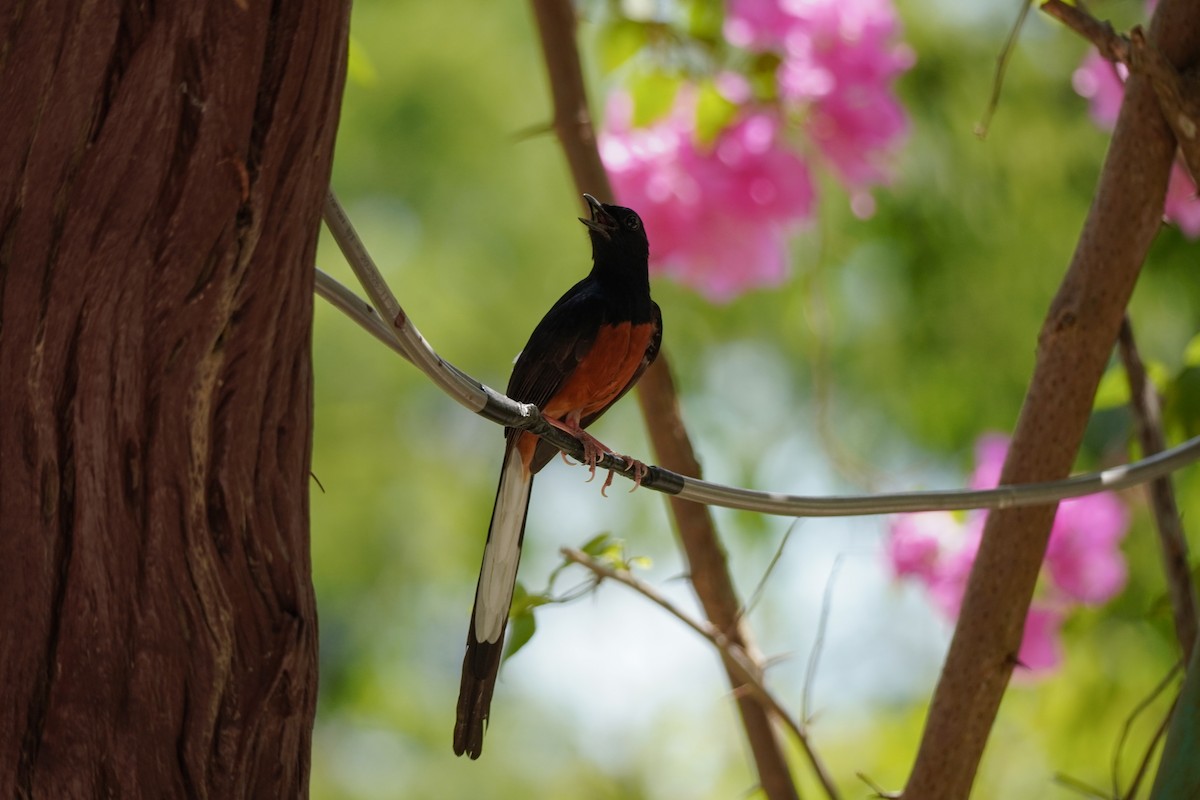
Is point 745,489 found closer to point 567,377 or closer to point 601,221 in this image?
point 567,377

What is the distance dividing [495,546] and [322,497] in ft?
15.0

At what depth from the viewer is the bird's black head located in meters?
2.75

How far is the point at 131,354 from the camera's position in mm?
1490

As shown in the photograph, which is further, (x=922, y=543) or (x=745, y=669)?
(x=922, y=543)

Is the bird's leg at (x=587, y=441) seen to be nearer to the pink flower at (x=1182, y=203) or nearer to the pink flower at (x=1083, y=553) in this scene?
the pink flower at (x=1083, y=553)

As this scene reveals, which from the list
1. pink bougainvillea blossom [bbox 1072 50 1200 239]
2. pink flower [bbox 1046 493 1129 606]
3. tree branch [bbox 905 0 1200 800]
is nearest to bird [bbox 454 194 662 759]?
tree branch [bbox 905 0 1200 800]

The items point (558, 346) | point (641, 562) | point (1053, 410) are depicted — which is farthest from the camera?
point (558, 346)

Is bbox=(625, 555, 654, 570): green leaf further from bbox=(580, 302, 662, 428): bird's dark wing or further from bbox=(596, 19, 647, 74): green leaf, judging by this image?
bbox=(596, 19, 647, 74): green leaf

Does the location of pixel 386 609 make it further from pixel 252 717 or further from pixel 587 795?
pixel 252 717

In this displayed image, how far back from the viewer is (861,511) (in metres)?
2.10

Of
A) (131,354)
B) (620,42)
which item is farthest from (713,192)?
(131,354)

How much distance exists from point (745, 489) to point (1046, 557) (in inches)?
66.0

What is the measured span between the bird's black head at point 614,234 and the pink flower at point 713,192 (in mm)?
546

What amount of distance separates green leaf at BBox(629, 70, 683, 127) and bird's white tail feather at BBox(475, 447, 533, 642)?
1118mm
